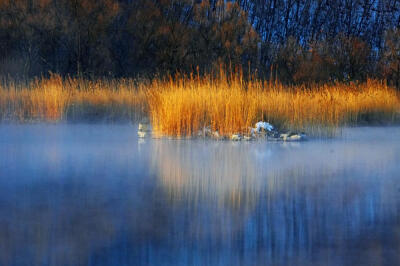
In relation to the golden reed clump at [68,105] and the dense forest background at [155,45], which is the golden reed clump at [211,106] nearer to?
the golden reed clump at [68,105]

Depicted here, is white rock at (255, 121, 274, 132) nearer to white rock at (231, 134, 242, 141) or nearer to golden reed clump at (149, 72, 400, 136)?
golden reed clump at (149, 72, 400, 136)

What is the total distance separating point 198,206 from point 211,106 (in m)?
6.09

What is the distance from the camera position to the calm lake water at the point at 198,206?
348 centimetres

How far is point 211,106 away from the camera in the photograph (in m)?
10.7

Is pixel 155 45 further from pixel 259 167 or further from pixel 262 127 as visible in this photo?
pixel 259 167

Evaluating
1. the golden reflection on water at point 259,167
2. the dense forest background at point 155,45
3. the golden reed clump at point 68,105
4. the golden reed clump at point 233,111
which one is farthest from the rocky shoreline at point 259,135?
the dense forest background at point 155,45

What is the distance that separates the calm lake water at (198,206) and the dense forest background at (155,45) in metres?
12.6

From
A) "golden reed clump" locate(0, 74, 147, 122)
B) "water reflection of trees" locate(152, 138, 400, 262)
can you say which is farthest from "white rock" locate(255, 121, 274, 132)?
"golden reed clump" locate(0, 74, 147, 122)

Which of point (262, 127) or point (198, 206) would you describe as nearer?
point (198, 206)

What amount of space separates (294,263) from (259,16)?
102ft

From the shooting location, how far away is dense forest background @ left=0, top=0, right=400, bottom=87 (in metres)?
20.8

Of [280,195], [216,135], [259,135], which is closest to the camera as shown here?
[280,195]

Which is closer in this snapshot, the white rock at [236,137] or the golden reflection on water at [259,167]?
the golden reflection on water at [259,167]

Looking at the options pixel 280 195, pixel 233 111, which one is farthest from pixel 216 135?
pixel 280 195
